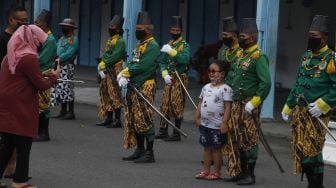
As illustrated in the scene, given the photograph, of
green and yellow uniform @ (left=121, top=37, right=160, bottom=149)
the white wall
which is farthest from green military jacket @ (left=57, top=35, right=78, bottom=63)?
the white wall

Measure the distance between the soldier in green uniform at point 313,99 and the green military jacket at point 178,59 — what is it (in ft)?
11.6

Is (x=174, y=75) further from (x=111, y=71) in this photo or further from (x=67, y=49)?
(x=67, y=49)

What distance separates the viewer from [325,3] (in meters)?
17.6

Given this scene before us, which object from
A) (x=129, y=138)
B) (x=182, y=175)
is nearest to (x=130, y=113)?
(x=129, y=138)

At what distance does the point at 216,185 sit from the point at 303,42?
11.1 metres

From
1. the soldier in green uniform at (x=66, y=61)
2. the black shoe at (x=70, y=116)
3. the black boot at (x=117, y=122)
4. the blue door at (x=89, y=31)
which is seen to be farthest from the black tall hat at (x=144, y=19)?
the blue door at (x=89, y=31)

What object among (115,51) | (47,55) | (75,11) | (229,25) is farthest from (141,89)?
(75,11)

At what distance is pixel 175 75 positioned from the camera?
35.7 feet

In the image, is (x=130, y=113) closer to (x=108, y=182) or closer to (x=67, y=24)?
(x=108, y=182)

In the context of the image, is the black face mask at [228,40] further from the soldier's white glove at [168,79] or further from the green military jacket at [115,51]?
the green military jacket at [115,51]

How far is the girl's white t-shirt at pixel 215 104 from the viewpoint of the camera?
7.94 m

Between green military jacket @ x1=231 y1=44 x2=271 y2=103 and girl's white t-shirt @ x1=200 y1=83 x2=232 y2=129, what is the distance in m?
0.10

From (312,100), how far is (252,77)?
2.65ft

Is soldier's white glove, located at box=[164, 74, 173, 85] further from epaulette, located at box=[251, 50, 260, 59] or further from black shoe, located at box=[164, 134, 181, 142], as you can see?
epaulette, located at box=[251, 50, 260, 59]
